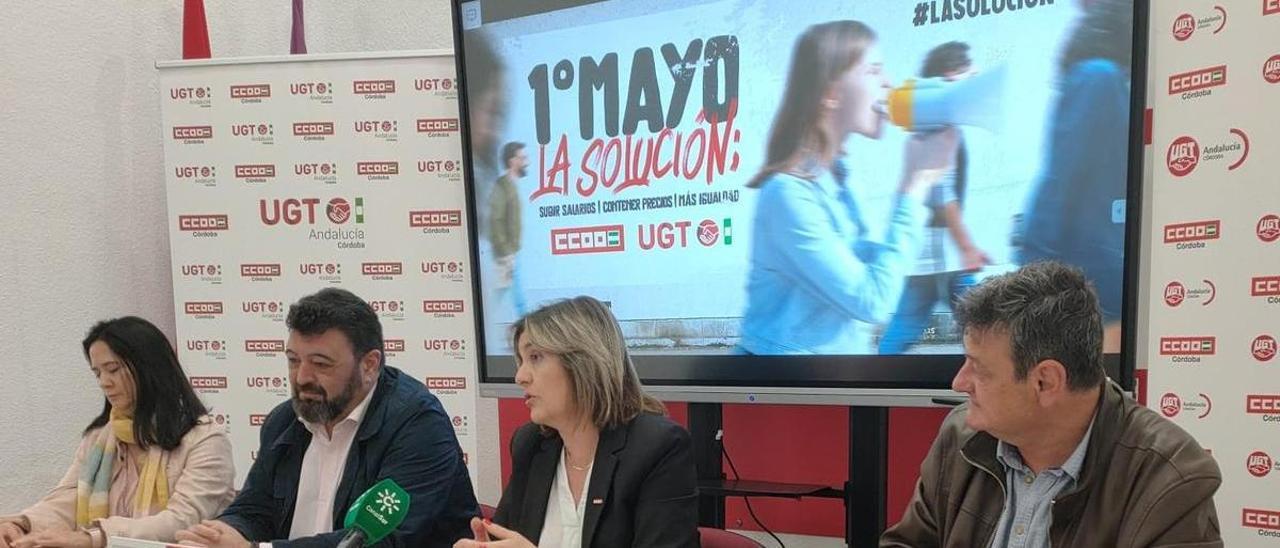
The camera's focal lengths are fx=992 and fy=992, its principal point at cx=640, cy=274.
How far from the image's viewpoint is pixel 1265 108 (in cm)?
271

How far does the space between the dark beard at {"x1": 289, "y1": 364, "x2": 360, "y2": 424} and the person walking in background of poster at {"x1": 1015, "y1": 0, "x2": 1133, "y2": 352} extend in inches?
79.6

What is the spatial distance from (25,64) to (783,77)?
343 cm

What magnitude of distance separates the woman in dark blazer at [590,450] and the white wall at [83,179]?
7.23ft

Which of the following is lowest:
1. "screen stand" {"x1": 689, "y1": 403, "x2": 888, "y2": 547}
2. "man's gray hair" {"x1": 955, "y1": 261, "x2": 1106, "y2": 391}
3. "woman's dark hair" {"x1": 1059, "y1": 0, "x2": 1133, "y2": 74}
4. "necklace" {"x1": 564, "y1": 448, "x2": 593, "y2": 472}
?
"screen stand" {"x1": 689, "y1": 403, "x2": 888, "y2": 547}

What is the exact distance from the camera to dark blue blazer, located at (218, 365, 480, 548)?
2.75m

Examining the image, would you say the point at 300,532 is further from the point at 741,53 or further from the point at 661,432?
the point at 741,53

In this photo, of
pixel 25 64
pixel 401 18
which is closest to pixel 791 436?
pixel 401 18

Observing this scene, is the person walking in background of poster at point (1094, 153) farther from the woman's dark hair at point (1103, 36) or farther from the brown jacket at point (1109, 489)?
the brown jacket at point (1109, 489)

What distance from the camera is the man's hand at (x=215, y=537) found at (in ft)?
8.09

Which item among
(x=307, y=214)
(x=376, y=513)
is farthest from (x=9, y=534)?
(x=307, y=214)

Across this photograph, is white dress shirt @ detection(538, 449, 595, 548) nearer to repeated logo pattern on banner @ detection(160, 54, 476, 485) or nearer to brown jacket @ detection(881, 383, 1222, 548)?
brown jacket @ detection(881, 383, 1222, 548)

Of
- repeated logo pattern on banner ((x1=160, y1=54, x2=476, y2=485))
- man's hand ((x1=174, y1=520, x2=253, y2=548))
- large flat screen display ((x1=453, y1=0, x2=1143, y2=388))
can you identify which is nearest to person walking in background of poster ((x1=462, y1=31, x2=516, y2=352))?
large flat screen display ((x1=453, y1=0, x2=1143, y2=388))

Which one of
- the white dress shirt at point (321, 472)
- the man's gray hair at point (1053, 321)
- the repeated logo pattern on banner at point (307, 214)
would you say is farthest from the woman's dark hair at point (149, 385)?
the man's gray hair at point (1053, 321)

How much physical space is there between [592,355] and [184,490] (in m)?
1.40
